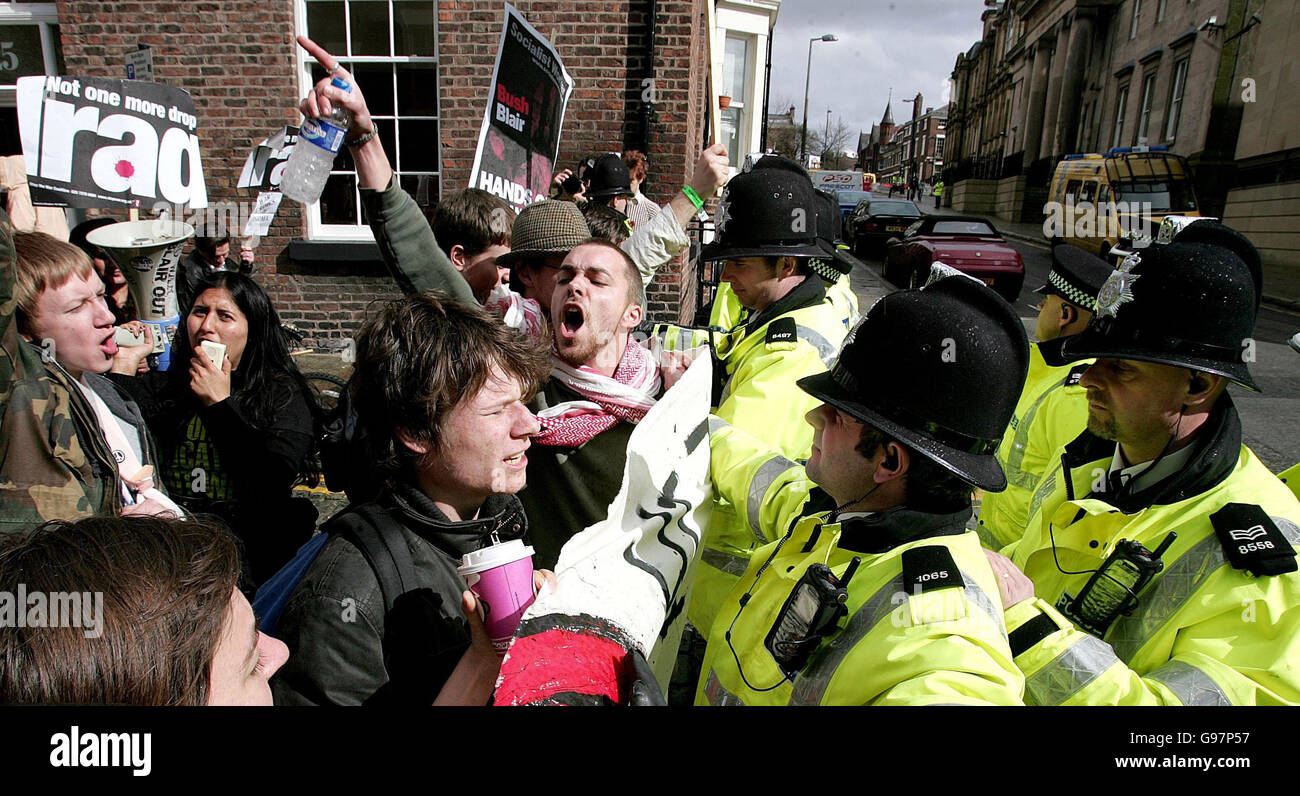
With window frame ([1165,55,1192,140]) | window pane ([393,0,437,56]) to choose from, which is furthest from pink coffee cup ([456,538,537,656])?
window frame ([1165,55,1192,140])

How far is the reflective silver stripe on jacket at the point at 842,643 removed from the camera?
1.25m

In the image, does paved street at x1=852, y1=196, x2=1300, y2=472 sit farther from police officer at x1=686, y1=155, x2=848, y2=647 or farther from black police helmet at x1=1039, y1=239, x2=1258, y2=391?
police officer at x1=686, y1=155, x2=848, y2=647

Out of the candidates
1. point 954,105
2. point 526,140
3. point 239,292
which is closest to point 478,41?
point 526,140

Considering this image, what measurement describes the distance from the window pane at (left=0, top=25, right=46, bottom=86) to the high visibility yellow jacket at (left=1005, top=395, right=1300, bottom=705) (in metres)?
10.3

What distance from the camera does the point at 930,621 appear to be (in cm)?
115

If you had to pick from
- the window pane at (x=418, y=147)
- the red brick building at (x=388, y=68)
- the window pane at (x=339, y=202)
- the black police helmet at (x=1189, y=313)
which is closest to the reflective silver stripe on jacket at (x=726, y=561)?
the black police helmet at (x=1189, y=313)

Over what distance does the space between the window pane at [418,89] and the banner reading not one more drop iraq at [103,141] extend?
3.82 metres

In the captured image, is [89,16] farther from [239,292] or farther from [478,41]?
[239,292]

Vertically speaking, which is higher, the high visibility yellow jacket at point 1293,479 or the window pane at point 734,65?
the window pane at point 734,65

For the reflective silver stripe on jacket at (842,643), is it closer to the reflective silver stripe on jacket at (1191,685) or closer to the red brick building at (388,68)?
the reflective silver stripe on jacket at (1191,685)

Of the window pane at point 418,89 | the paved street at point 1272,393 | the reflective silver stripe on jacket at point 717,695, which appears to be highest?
the window pane at point 418,89

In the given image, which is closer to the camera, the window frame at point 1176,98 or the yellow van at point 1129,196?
the yellow van at point 1129,196

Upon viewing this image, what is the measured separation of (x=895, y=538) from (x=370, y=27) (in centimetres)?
789
